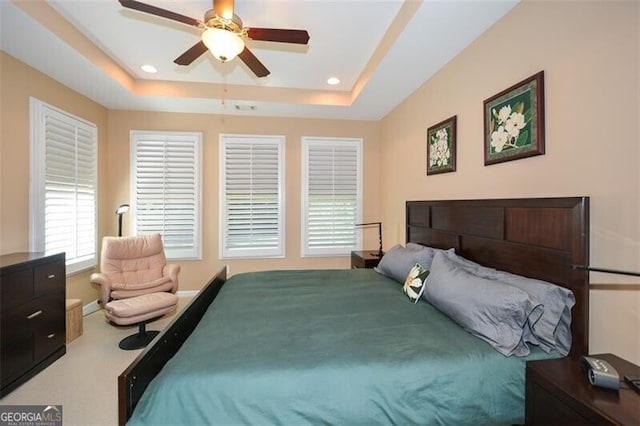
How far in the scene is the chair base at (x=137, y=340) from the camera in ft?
9.17

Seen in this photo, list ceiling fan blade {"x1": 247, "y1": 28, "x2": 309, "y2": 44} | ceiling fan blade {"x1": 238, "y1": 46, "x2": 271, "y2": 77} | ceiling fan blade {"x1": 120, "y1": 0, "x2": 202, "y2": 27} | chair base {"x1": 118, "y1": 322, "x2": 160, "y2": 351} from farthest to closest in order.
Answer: chair base {"x1": 118, "y1": 322, "x2": 160, "y2": 351}, ceiling fan blade {"x1": 238, "y1": 46, "x2": 271, "y2": 77}, ceiling fan blade {"x1": 247, "y1": 28, "x2": 309, "y2": 44}, ceiling fan blade {"x1": 120, "y1": 0, "x2": 202, "y2": 27}

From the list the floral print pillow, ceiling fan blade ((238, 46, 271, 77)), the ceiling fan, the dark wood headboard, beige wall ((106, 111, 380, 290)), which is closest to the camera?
the dark wood headboard

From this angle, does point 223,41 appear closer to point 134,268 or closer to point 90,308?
point 134,268

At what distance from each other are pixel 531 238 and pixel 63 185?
445 cm

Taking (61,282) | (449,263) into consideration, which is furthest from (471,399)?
(61,282)

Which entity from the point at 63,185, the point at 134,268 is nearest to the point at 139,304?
the point at 134,268

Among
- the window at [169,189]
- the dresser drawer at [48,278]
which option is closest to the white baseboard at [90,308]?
the window at [169,189]

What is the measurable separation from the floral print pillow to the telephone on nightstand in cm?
95

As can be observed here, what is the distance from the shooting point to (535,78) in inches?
69.9

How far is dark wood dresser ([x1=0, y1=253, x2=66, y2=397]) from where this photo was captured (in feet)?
6.87

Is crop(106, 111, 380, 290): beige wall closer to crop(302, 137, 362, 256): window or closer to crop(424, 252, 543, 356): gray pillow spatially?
crop(302, 137, 362, 256): window

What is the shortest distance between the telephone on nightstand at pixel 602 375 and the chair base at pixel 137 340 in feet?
10.8

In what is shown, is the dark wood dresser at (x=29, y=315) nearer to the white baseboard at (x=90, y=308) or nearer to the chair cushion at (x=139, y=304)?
the chair cushion at (x=139, y=304)

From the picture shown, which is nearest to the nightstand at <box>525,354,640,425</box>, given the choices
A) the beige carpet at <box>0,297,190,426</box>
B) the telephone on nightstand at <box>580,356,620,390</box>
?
the telephone on nightstand at <box>580,356,620,390</box>
